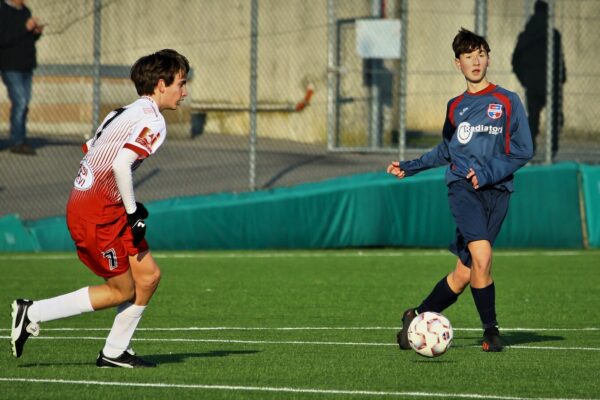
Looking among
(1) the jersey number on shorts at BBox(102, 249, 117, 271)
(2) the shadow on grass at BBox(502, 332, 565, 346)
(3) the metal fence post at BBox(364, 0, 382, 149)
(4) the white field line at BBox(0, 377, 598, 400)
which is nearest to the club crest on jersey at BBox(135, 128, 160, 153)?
(1) the jersey number on shorts at BBox(102, 249, 117, 271)

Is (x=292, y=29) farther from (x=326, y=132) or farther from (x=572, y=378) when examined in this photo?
(x=572, y=378)

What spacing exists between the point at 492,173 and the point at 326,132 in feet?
36.5

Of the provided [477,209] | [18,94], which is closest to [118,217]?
[477,209]

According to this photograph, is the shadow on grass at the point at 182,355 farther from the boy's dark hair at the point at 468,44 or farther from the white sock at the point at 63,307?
the boy's dark hair at the point at 468,44

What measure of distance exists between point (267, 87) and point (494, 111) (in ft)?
39.2

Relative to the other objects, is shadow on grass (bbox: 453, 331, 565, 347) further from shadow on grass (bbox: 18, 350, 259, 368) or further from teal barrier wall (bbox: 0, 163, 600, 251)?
teal barrier wall (bbox: 0, 163, 600, 251)

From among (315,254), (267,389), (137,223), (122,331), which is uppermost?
(137,223)

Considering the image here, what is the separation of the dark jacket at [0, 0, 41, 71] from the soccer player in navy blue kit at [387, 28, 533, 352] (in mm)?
10151

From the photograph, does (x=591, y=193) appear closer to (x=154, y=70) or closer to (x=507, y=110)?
(x=507, y=110)

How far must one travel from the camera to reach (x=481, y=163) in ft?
26.3

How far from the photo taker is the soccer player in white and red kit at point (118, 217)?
6895mm

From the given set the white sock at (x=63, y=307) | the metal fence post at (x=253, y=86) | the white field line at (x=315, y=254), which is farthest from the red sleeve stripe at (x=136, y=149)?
the metal fence post at (x=253, y=86)

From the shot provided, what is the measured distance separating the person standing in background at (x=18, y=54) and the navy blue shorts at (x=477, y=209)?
33.3 ft

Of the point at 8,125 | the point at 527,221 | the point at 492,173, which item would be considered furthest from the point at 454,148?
the point at 8,125
